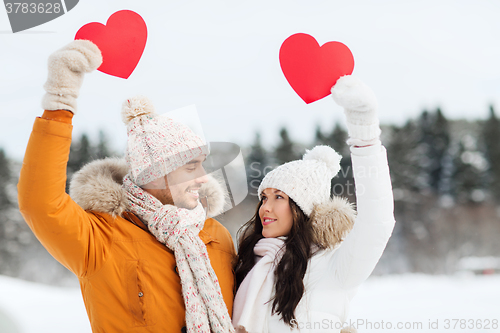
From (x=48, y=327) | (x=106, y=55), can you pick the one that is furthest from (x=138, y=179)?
(x=48, y=327)

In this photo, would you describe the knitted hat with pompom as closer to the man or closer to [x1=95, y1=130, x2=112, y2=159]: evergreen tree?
the man

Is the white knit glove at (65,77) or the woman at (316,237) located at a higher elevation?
the white knit glove at (65,77)

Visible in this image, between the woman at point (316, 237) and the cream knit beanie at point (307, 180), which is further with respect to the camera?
the cream knit beanie at point (307, 180)

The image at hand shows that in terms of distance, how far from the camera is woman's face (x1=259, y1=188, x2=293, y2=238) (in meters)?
2.11

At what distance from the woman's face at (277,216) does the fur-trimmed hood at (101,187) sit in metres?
0.77

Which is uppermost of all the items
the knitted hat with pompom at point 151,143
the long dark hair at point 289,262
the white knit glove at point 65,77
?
the white knit glove at point 65,77

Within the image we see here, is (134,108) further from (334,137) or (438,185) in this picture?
(438,185)

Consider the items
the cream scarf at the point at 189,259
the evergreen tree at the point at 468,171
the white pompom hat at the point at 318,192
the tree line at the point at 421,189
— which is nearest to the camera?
→ the cream scarf at the point at 189,259

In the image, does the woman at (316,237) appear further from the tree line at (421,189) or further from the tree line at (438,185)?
the tree line at (438,185)

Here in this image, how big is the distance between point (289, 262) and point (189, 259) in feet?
1.69

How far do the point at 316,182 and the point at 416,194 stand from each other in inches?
481

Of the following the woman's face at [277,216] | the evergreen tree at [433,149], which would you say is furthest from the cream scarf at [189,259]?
the evergreen tree at [433,149]

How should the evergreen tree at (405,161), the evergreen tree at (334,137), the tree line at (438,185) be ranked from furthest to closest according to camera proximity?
the evergreen tree at (405,161) < the tree line at (438,185) < the evergreen tree at (334,137)

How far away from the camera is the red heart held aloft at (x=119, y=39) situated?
180 centimetres
